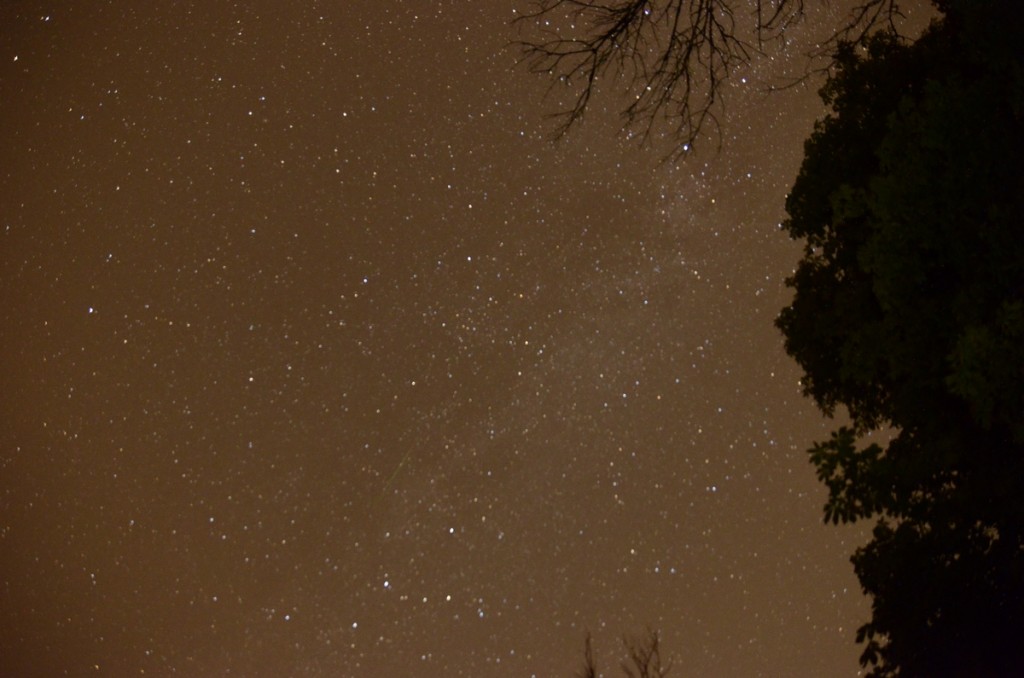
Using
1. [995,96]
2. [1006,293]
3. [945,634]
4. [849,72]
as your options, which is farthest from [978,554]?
[849,72]

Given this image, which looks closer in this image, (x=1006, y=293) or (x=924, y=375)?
(x=1006, y=293)

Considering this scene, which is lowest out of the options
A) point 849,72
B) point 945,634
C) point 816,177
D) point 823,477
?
point 945,634

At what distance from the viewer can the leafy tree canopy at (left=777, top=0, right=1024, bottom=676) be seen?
3867 mm

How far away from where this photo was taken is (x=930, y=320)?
4125 millimetres

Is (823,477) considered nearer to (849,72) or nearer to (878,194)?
(878,194)

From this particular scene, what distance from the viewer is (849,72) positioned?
502 centimetres

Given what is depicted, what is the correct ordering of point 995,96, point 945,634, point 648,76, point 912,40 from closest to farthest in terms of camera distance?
1. point 648,76
2. point 995,96
3. point 945,634
4. point 912,40

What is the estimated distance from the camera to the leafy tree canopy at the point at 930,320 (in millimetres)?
3867

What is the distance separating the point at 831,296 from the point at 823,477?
126 cm

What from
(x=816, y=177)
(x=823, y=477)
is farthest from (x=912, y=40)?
(x=823, y=477)

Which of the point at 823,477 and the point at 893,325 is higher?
the point at 893,325

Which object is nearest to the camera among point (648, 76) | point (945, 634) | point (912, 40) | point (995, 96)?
point (648, 76)

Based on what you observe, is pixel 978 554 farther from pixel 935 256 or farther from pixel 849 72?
pixel 849 72

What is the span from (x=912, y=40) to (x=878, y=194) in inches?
53.2
